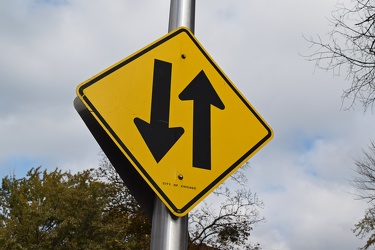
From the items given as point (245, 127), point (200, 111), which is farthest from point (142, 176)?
point (245, 127)

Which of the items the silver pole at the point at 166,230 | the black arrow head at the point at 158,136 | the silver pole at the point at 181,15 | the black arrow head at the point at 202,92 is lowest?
the silver pole at the point at 166,230

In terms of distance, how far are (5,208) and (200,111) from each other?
26.4 meters

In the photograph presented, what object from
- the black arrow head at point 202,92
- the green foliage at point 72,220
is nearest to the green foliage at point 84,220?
the green foliage at point 72,220

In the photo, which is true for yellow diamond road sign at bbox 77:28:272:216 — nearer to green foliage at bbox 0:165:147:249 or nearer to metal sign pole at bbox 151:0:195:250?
metal sign pole at bbox 151:0:195:250

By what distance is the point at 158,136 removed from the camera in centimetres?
214

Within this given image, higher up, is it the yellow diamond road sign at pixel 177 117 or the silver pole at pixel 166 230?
the yellow diamond road sign at pixel 177 117

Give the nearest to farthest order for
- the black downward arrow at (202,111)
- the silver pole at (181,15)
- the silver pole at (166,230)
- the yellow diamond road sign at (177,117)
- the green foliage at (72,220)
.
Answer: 1. the silver pole at (166,230)
2. the yellow diamond road sign at (177,117)
3. the black downward arrow at (202,111)
4. the silver pole at (181,15)
5. the green foliage at (72,220)

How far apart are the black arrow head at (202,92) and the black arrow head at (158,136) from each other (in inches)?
9.0

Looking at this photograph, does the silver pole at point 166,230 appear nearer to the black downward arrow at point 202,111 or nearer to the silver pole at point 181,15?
the black downward arrow at point 202,111

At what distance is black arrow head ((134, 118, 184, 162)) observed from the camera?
2102mm

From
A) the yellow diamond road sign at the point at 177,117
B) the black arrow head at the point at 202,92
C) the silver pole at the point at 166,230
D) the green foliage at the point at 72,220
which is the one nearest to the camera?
the silver pole at the point at 166,230

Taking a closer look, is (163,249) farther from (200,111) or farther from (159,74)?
(159,74)

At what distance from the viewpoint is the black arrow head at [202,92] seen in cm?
237

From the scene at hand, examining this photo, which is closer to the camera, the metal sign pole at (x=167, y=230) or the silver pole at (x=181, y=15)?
the metal sign pole at (x=167, y=230)
